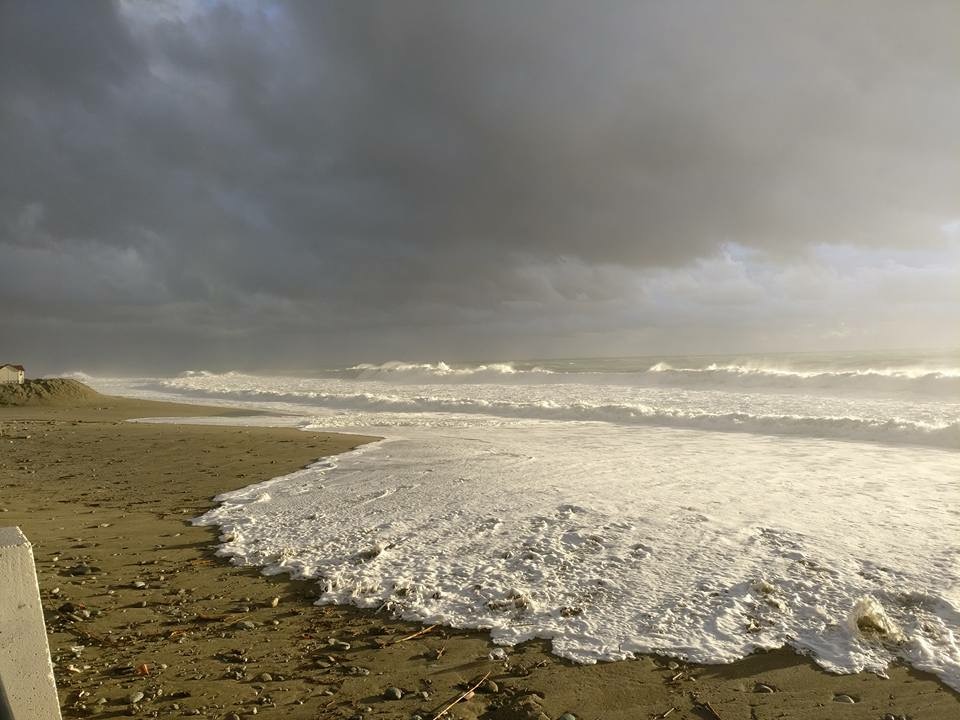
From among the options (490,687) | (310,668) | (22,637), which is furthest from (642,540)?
(22,637)

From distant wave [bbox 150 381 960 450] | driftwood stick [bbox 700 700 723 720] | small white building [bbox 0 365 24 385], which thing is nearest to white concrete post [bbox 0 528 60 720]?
driftwood stick [bbox 700 700 723 720]

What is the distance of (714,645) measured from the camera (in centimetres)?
435

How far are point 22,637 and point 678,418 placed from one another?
63.7 ft

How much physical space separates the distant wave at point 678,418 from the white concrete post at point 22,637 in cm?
1699

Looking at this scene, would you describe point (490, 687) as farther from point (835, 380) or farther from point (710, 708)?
point (835, 380)

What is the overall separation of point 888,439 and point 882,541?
10.8 meters

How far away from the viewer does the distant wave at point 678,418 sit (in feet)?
50.8

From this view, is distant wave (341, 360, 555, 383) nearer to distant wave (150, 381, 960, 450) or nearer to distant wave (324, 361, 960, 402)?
distant wave (324, 361, 960, 402)

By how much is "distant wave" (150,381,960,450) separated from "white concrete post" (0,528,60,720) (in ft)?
55.8

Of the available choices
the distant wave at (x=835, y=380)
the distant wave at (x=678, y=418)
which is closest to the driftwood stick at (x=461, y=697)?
the distant wave at (x=678, y=418)

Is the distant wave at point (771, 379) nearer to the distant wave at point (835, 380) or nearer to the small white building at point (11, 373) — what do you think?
the distant wave at point (835, 380)

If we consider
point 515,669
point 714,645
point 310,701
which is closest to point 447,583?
point 515,669

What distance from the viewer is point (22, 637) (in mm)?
2381

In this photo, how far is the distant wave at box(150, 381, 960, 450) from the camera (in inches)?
610
